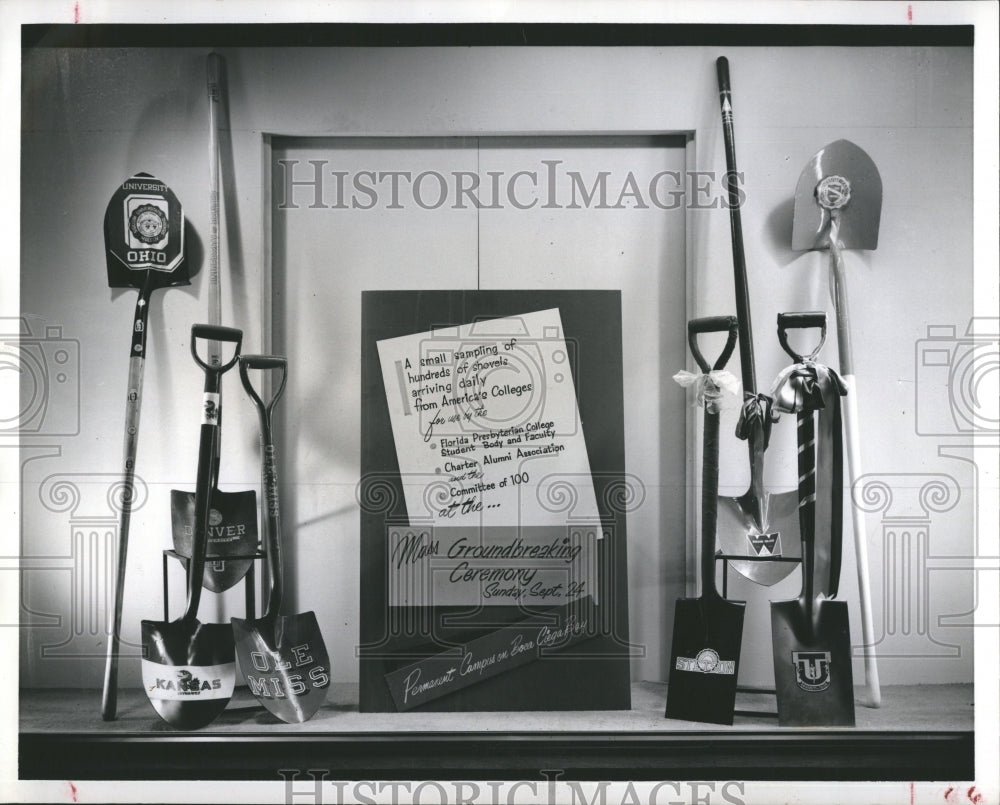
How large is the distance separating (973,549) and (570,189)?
3.88 feet

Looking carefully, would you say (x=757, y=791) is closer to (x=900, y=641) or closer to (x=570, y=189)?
(x=900, y=641)

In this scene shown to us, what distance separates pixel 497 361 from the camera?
176 cm

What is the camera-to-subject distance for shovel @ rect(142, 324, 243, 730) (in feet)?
5.58

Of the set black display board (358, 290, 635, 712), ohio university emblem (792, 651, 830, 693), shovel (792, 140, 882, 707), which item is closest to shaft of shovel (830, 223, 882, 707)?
shovel (792, 140, 882, 707)

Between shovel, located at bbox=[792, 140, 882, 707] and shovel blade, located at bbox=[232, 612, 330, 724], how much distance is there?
3.90 ft

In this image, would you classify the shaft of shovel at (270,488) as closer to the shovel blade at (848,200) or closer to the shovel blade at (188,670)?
the shovel blade at (188,670)

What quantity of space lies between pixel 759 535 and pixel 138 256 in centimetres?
149

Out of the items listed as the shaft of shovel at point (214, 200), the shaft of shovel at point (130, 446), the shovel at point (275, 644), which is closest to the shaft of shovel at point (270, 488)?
the shovel at point (275, 644)

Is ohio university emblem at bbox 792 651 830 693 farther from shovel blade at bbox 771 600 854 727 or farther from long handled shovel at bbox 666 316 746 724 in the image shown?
long handled shovel at bbox 666 316 746 724

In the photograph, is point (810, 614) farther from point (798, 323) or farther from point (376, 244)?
point (376, 244)

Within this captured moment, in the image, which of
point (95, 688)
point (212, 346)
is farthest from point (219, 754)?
point (212, 346)

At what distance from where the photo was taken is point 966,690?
177 centimetres

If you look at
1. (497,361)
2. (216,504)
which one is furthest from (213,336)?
(497,361)

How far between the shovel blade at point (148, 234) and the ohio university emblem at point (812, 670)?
1557 mm
